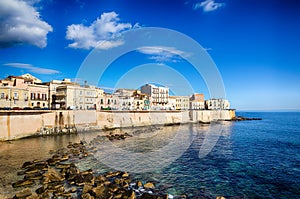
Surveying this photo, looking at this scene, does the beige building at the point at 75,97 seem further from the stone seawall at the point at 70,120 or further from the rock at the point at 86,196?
the rock at the point at 86,196

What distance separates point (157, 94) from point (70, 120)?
151 feet

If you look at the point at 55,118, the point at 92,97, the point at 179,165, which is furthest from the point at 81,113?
the point at 179,165

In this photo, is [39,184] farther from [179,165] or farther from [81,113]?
[81,113]

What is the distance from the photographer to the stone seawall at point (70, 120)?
26.8m

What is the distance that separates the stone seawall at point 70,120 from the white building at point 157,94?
14465 millimetres

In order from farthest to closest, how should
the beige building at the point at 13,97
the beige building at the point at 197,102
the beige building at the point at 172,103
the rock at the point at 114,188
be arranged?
the beige building at the point at 197,102 → the beige building at the point at 172,103 → the beige building at the point at 13,97 → the rock at the point at 114,188

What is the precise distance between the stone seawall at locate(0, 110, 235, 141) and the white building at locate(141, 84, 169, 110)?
14465mm

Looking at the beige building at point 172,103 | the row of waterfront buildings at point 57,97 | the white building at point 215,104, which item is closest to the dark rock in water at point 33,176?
the row of waterfront buildings at point 57,97

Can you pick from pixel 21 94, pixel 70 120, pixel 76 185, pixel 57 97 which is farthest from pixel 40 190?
pixel 57 97

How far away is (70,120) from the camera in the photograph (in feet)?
118

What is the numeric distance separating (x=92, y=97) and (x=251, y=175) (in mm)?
41638

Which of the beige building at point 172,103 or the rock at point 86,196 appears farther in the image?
the beige building at point 172,103

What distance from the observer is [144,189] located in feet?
36.4

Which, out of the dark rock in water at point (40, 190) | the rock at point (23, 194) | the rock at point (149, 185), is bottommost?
the rock at point (149, 185)
